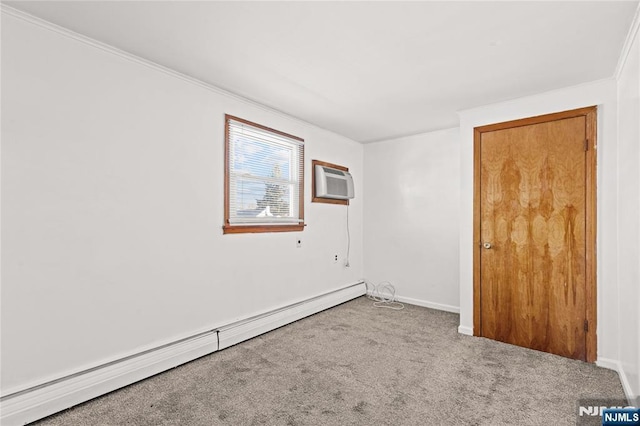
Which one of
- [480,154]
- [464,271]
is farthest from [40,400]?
[480,154]

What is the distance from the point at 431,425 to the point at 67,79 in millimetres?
3156

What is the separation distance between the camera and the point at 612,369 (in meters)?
2.55

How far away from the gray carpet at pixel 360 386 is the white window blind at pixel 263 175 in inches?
51.0

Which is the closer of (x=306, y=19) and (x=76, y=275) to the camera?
(x=306, y=19)

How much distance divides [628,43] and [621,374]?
93.9 inches

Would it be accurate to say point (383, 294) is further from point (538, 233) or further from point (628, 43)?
point (628, 43)

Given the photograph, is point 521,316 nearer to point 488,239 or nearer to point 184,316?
point 488,239

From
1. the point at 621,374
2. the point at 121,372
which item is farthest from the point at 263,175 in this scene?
the point at 621,374

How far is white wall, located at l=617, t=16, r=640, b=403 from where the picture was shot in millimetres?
1944

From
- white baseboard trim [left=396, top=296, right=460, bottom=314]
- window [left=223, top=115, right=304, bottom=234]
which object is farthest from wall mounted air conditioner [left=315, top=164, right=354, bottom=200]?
white baseboard trim [left=396, top=296, right=460, bottom=314]

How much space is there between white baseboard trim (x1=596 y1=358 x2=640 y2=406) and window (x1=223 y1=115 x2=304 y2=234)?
306 centimetres

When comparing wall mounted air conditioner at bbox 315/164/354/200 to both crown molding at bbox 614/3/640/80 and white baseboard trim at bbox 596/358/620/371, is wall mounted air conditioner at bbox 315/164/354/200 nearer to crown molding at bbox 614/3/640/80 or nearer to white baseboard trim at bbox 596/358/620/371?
crown molding at bbox 614/3/640/80

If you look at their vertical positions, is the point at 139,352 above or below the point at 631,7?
below

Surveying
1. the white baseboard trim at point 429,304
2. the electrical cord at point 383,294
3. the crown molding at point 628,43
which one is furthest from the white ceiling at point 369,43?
the electrical cord at point 383,294
